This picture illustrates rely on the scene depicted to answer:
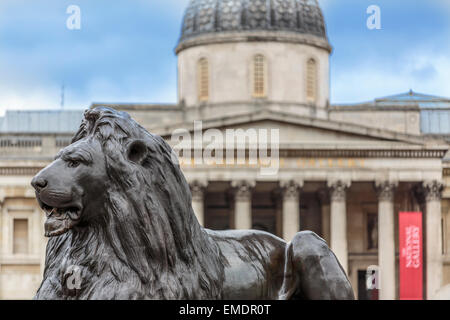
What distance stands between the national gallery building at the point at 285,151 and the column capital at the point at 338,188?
→ 0.16 feet

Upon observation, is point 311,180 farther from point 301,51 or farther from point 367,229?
point 301,51

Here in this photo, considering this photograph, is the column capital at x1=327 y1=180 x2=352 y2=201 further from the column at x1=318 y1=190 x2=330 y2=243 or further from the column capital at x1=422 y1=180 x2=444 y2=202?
the column capital at x1=422 y1=180 x2=444 y2=202

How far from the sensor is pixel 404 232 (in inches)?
2472

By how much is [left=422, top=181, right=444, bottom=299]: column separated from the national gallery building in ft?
0.22

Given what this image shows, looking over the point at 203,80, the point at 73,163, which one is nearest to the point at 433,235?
the point at 203,80

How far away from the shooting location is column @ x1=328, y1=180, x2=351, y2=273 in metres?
66.2

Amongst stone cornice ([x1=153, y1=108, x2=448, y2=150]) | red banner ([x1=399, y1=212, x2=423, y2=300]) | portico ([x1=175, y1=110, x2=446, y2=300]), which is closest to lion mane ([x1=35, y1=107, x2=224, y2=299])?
red banner ([x1=399, y1=212, x2=423, y2=300])

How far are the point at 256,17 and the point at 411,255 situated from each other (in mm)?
18935

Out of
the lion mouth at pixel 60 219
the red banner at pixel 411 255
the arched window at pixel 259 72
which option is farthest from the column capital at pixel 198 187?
the lion mouth at pixel 60 219

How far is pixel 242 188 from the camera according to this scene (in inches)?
2621
